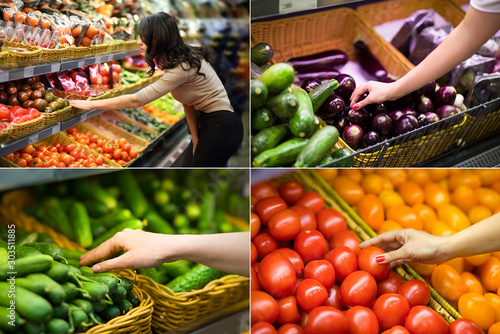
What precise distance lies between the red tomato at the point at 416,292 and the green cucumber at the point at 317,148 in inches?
27.3

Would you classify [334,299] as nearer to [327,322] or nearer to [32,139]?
[327,322]

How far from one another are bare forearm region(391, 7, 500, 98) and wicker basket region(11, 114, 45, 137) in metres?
1.72

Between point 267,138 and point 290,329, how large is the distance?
0.85 metres

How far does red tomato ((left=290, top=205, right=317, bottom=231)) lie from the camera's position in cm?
204

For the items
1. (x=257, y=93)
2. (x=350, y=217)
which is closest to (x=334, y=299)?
(x=350, y=217)

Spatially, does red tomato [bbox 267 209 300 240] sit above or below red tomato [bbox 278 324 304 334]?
above

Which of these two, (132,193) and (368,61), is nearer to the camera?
(132,193)

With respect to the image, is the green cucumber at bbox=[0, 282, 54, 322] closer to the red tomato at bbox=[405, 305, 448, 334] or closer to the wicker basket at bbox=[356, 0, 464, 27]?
the red tomato at bbox=[405, 305, 448, 334]

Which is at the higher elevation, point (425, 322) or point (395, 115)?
point (395, 115)

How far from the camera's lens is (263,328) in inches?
69.9

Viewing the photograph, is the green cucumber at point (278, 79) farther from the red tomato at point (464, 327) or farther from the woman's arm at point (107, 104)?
the red tomato at point (464, 327)

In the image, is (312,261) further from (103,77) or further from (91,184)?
(103,77)

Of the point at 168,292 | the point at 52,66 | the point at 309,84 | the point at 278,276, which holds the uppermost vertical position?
the point at 52,66

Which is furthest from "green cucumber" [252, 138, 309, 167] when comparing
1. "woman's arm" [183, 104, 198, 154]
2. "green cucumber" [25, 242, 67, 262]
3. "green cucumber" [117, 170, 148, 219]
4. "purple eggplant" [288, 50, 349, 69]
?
"green cucumber" [25, 242, 67, 262]
